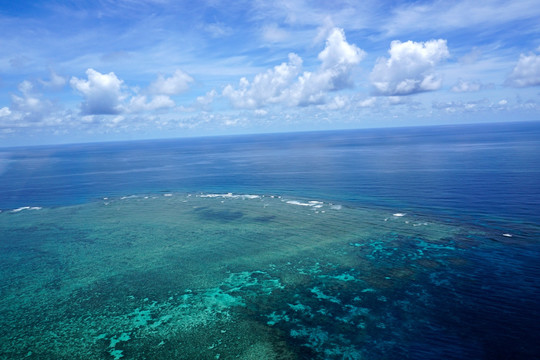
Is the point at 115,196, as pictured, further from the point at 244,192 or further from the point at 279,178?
the point at 279,178

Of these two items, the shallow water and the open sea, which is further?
the open sea

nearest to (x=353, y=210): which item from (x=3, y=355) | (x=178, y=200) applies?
(x=178, y=200)

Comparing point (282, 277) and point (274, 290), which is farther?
point (282, 277)

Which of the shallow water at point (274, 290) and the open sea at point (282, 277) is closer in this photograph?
the shallow water at point (274, 290)
